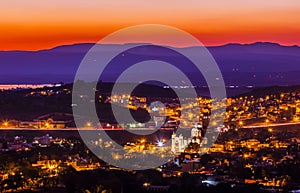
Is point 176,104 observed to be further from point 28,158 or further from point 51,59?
point 51,59

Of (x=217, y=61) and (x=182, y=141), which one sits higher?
(x=217, y=61)

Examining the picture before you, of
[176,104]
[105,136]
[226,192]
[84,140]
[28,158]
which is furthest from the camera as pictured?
[176,104]

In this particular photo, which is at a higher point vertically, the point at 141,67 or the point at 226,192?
the point at 141,67

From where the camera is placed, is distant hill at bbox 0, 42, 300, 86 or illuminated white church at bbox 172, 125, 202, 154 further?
distant hill at bbox 0, 42, 300, 86

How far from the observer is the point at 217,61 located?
89.9m

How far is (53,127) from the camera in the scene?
2911 cm

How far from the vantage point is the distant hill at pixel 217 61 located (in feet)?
253

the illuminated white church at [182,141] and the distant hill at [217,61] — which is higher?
the distant hill at [217,61]

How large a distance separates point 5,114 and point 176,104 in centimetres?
1067

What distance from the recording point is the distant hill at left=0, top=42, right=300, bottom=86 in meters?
77.1

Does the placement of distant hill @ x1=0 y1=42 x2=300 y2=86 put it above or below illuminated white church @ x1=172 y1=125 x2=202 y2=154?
above

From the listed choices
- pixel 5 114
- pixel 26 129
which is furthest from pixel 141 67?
pixel 26 129

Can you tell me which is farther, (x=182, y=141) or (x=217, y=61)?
(x=217, y=61)

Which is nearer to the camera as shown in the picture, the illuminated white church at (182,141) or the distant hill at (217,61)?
the illuminated white church at (182,141)
